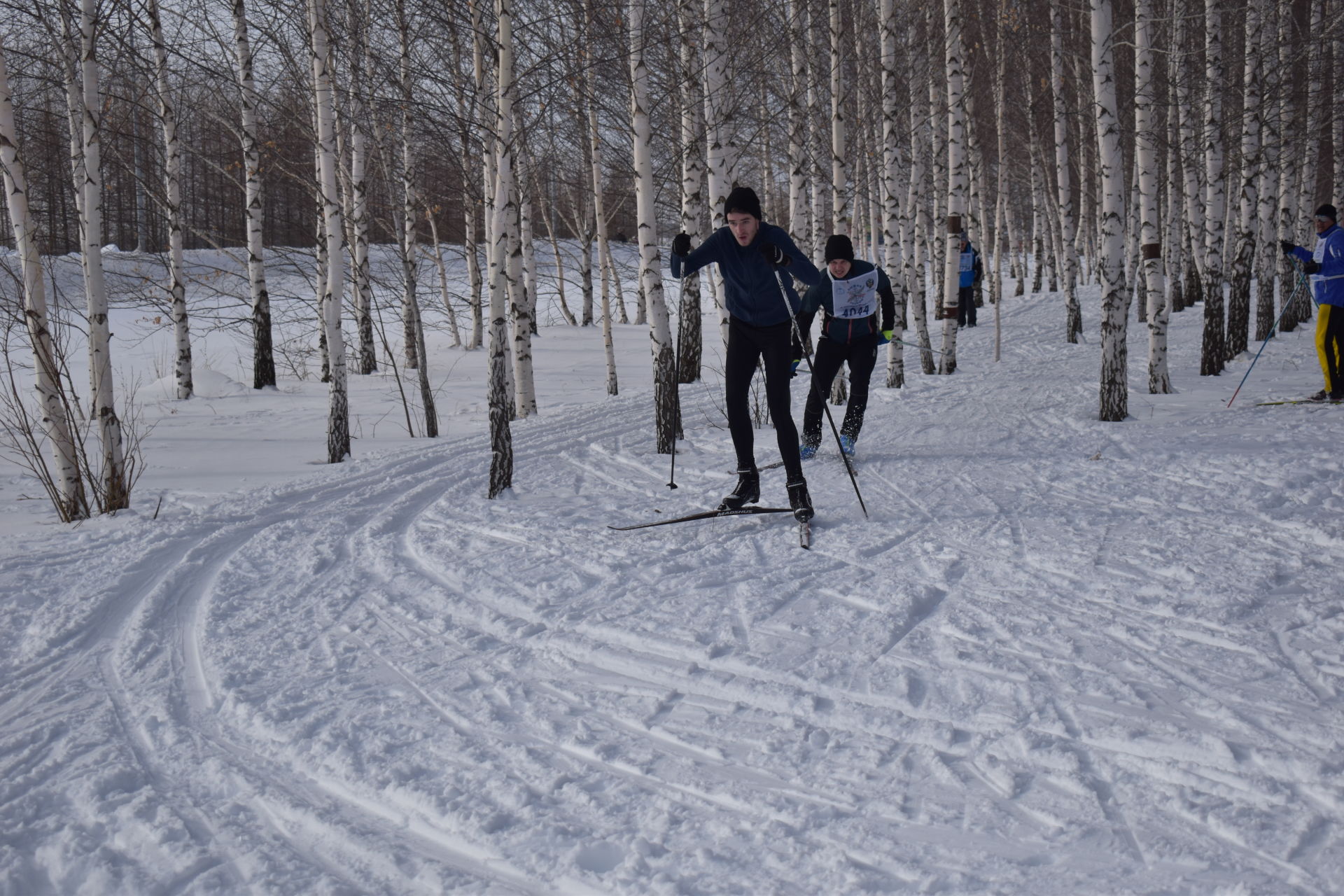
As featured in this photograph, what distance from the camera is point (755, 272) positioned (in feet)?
17.8

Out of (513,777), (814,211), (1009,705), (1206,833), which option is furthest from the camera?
(814,211)

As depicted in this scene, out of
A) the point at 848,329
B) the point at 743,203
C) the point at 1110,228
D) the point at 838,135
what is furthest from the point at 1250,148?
the point at 743,203

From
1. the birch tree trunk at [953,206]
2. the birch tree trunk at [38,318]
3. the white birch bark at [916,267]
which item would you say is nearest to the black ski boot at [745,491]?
the birch tree trunk at [38,318]

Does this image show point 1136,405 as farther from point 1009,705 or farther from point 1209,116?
point 1009,705

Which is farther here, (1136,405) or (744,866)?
(1136,405)

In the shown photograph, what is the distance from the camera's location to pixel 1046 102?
23703 mm

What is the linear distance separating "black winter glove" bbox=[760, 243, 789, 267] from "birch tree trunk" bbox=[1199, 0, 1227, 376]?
7925mm

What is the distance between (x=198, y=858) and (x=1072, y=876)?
2.33 m

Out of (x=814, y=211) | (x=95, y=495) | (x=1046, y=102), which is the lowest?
(x=95, y=495)

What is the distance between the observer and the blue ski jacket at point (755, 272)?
540 centimetres

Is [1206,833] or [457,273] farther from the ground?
[457,273]

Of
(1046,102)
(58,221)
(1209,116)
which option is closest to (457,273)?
(58,221)

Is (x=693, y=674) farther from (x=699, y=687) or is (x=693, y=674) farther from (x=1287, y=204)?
(x=1287, y=204)

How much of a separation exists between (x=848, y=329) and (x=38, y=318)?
631 cm
